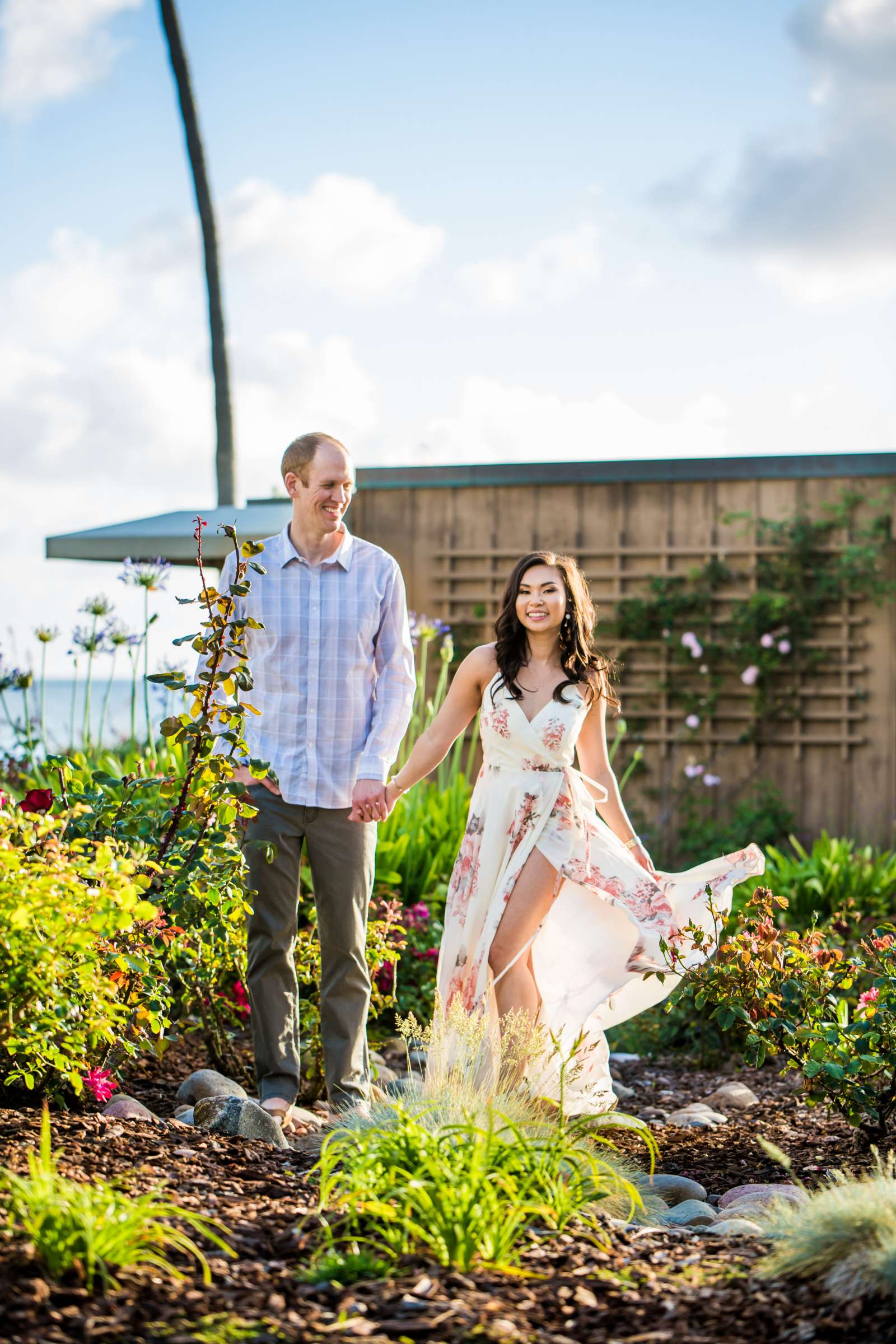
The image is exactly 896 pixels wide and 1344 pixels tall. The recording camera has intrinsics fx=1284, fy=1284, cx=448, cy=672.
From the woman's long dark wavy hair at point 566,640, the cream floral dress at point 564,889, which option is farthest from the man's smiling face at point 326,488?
the cream floral dress at point 564,889

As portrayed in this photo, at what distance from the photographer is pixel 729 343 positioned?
7996 millimetres

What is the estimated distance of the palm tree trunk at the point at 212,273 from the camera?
10.3 meters

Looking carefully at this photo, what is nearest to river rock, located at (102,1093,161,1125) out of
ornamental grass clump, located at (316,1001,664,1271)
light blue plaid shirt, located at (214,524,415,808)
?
ornamental grass clump, located at (316,1001,664,1271)

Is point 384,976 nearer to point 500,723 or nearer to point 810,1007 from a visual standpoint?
point 500,723

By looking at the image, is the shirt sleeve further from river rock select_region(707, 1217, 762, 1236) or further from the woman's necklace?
river rock select_region(707, 1217, 762, 1236)

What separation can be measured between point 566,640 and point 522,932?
0.86 metres

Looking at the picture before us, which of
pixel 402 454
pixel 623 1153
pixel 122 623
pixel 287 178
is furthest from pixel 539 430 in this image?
pixel 623 1153

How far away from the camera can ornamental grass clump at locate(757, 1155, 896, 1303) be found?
193 cm

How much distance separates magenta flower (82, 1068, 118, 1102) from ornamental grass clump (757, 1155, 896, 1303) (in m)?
1.45

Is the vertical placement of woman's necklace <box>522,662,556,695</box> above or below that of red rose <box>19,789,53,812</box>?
above

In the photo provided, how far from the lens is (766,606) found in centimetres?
795

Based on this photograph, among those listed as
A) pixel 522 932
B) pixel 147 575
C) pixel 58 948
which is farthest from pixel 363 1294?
pixel 147 575

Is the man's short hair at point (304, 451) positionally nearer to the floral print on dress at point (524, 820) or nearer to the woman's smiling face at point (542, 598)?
the woman's smiling face at point (542, 598)

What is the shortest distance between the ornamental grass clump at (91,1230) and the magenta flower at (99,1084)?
779 mm
